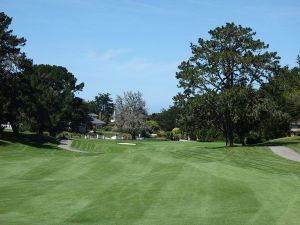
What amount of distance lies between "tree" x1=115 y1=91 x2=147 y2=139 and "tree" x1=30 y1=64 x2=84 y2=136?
410 inches

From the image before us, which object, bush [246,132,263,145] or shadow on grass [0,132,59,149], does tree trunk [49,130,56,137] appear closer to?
shadow on grass [0,132,59,149]

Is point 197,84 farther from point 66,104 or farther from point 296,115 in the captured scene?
point 66,104

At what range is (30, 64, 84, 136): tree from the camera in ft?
270

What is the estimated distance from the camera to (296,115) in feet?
211

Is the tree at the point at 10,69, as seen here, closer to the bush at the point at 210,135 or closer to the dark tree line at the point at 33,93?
the dark tree line at the point at 33,93

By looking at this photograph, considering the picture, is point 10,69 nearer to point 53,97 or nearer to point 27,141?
point 27,141

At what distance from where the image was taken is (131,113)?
103625 millimetres

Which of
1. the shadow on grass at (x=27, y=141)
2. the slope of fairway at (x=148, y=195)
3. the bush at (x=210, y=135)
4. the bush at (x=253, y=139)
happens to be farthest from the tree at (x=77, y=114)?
the slope of fairway at (x=148, y=195)

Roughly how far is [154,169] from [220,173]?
141 inches

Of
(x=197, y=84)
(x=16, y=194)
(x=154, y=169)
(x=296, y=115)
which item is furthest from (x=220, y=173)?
(x=296, y=115)

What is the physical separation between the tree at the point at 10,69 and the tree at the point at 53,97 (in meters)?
17.2

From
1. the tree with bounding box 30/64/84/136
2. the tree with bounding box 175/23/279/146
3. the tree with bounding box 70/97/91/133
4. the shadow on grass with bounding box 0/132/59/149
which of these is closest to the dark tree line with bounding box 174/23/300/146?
the tree with bounding box 175/23/279/146

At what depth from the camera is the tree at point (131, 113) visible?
103m

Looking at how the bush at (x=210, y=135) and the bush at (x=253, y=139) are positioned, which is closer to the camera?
the bush at (x=253, y=139)
